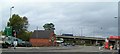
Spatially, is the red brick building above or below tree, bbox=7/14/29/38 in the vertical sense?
below

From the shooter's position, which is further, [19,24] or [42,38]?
[42,38]

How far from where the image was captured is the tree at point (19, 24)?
114700mm

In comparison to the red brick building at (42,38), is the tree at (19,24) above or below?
above

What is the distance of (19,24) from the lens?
4724 inches

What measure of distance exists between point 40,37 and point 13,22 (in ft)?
51.8

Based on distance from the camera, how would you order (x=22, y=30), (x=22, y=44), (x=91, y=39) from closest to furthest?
(x=22, y=44), (x=22, y=30), (x=91, y=39)

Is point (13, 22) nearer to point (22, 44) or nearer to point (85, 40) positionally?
point (22, 44)

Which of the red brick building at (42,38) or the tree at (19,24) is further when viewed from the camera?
the red brick building at (42,38)

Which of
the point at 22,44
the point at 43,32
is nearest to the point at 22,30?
the point at 43,32

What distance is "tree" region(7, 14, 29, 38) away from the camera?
114700mm

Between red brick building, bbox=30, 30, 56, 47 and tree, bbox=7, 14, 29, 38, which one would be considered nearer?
tree, bbox=7, 14, 29, 38

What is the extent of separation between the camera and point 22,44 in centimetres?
8250

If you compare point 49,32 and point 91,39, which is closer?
point 49,32

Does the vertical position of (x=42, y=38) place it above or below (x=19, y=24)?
below
